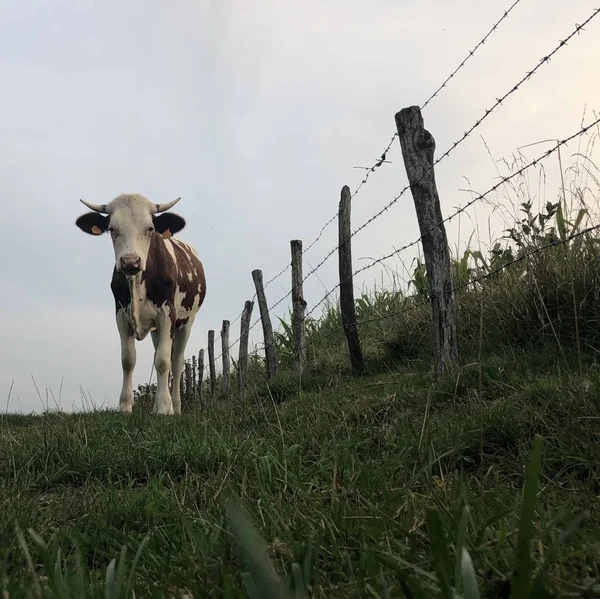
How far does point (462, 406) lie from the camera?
3234mm

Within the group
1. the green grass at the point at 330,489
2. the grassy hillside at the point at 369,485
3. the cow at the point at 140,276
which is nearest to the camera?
the grassy hillside at the point at 369,485

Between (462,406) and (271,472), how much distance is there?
131 centimetres

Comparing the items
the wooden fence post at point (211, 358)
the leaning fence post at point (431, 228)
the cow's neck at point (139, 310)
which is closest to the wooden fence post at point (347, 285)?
the leaning fence post at point (431, 228)

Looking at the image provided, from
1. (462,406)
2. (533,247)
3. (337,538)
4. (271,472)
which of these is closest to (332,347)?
(533,247)

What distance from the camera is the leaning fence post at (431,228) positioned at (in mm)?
4250

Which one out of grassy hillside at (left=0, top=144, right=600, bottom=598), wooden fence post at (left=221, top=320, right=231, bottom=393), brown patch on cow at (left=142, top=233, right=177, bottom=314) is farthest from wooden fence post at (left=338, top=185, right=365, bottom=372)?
wooden fence post at (left=221, top=320, right=231, bottom=393)

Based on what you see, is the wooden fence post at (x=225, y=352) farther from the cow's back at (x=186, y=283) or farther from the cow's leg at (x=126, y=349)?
the cow's leg at (x=126, y=349)

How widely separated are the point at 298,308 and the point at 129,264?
6.72 ft

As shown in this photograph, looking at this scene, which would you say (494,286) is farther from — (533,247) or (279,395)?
(279,395)

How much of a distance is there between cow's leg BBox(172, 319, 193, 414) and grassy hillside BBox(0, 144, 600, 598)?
13.4 ft

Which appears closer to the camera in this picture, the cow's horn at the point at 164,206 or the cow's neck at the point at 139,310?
the cow's neck at the point at 139,310

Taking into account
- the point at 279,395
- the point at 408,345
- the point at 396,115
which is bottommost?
the point at 279,395

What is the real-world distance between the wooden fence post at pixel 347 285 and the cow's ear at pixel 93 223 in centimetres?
285

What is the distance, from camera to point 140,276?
7422 millimetres
